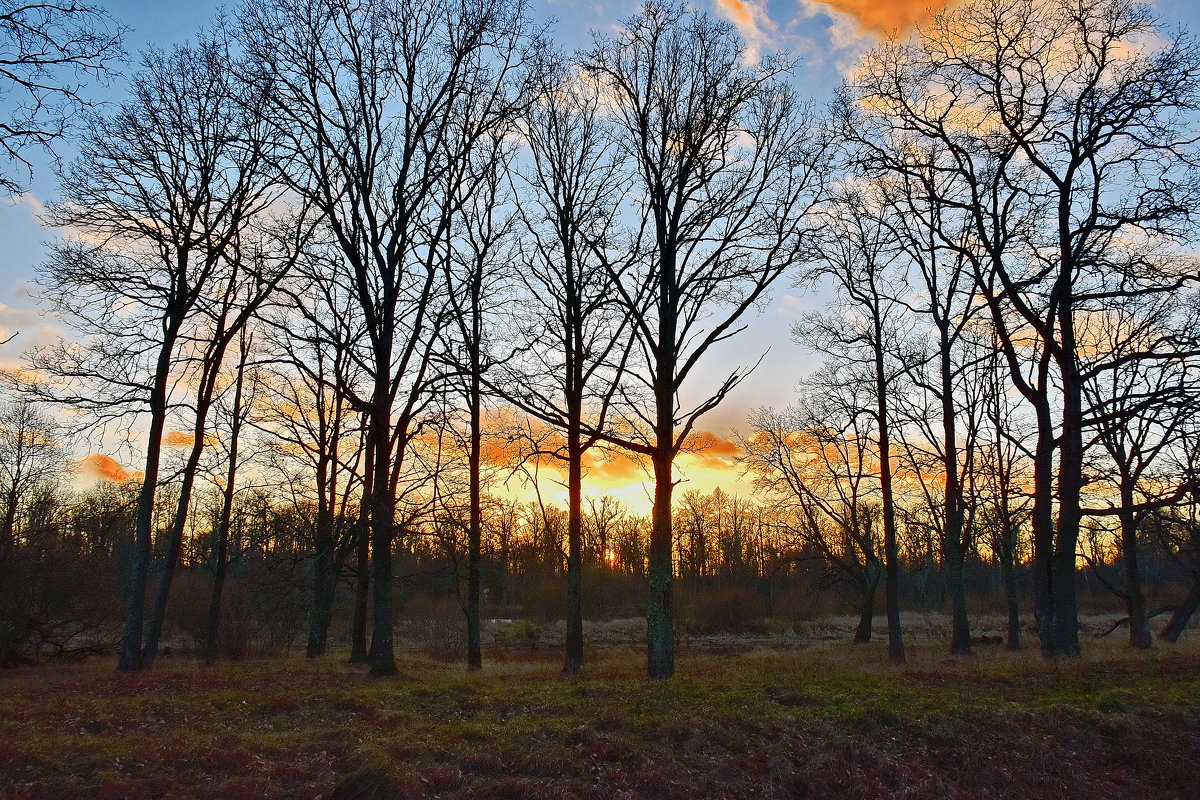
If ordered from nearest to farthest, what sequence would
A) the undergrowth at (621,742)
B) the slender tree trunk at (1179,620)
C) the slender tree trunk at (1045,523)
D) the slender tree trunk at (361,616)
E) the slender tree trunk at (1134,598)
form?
1. the undergrowth at (621,742)
2. the slender tree trunk at (1045,523)
3. the slender tree trunk at (361,616)
4. the slender tree trunk at (1134,598)
5. the slender tree trunk at (1179,620)

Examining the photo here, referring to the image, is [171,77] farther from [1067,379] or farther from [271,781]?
[1067,379]

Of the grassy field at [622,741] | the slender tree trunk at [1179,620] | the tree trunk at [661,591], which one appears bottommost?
the slender tree trunk at [1179,620]

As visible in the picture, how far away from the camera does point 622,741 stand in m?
7.67

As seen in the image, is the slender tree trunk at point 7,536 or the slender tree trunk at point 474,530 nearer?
the slender tree trunk at point 7,536

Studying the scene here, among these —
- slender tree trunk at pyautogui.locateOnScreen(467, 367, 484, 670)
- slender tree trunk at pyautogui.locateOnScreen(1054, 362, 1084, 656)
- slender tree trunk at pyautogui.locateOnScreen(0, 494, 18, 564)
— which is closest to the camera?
slender tree trunk at pyautogui.locateOnScreen(1054, 362, 1084, 656)

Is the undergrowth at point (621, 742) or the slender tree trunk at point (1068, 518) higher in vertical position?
the slender tree trunk at point (1068, 518)

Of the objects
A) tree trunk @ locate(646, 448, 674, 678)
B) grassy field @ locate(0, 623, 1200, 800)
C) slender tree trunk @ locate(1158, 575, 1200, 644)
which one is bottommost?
slender tree trunk @ locate(1158, 575, 1200, 644)

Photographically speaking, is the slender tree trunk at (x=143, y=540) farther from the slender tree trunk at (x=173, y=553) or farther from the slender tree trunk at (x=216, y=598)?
the slender tree trunk at (x=216, y=598)

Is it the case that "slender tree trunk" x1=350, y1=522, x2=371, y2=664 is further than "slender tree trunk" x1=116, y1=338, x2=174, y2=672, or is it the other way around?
"slender tree trunk" x1=350, y1=522, x2=371, y2=664

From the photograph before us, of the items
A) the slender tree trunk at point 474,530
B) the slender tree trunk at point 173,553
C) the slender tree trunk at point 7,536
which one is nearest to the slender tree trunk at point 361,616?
the slender tree trunk at point 474,530

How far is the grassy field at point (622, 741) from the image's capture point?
6.51 metres

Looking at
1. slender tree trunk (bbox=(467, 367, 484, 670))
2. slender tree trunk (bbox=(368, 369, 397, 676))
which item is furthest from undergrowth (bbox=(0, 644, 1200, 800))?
slender tree trunk (bbox=(467, 367, 484, 670))

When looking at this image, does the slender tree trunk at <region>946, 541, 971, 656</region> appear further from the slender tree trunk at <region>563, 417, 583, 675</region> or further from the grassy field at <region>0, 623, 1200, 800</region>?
the slender tree trunk at <region>563, 417, 583, 675</region>

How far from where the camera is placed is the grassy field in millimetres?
6512
